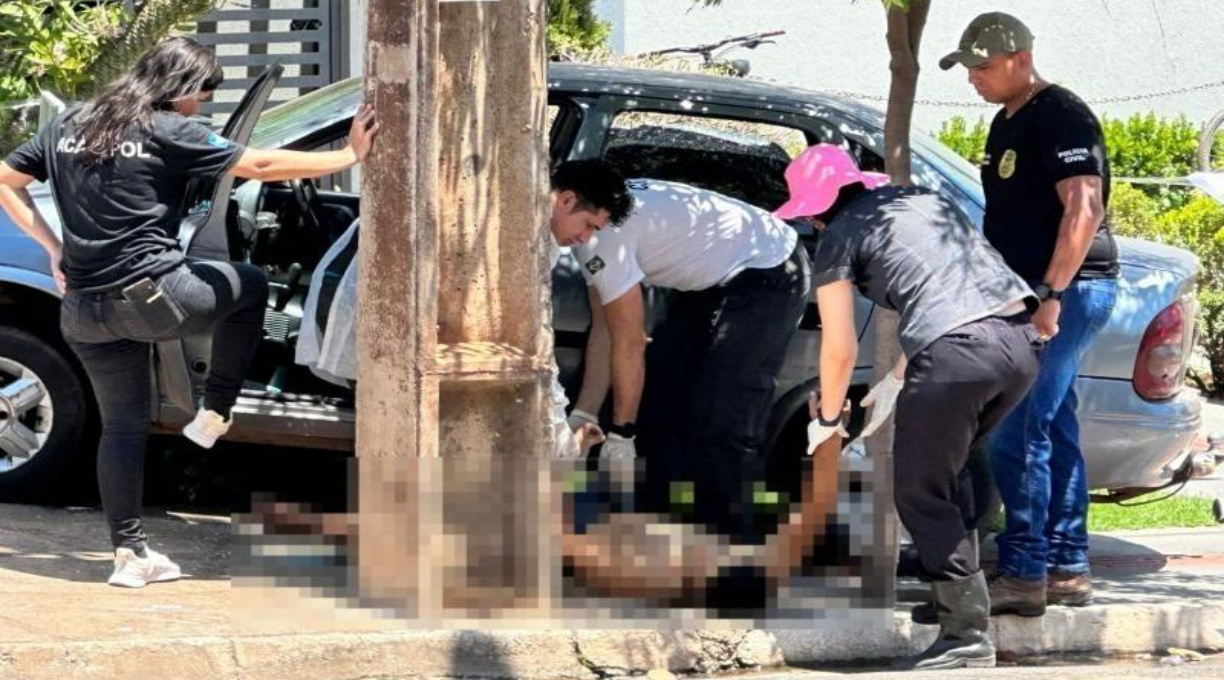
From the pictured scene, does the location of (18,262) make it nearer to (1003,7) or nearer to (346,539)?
(346,539)

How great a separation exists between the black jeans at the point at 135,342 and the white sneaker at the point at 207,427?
99 mm

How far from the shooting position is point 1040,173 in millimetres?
6066

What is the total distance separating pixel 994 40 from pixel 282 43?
7.38 m

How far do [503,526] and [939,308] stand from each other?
4.62ft

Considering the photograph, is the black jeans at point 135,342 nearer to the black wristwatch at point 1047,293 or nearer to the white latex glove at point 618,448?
the white latex glove at point 618,448

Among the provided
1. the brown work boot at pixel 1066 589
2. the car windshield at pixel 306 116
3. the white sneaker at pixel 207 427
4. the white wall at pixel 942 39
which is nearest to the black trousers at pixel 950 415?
the brown work boot at pixel 1066 589

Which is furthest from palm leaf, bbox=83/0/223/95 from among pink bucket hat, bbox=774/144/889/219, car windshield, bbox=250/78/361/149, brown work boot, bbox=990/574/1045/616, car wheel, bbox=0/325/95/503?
brown work boot, bbox=990/574/1045/616

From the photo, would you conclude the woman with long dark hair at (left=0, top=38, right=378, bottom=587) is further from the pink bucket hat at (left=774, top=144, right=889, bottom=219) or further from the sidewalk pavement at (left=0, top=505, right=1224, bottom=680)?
the pink bucket hat at (left=774, top=144, right=889, bottom=219)

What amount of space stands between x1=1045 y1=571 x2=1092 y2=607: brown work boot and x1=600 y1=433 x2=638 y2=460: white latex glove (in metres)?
1.43

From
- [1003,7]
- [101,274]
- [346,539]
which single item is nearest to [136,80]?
[101,274]

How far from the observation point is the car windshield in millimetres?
6980

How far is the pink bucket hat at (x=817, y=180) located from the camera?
550 cm

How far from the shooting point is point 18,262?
6.82m

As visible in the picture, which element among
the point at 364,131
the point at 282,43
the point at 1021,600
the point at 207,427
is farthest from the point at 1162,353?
the point at 282,43
